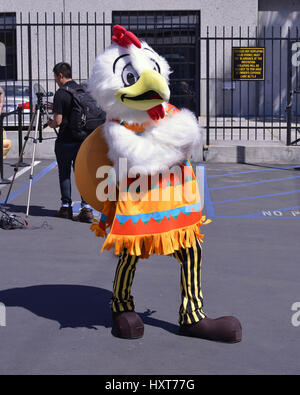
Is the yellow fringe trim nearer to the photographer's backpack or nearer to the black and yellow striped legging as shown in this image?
the black and yellow striped legging

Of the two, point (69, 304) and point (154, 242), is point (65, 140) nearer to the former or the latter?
point (69, 304)

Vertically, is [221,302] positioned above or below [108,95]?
below

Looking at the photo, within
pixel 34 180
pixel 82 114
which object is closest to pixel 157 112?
pixel 82 114

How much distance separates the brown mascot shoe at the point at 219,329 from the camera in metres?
4.33

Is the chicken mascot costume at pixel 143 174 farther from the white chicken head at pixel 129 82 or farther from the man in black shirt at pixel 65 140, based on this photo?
the man in black shirt at pixel 65 140

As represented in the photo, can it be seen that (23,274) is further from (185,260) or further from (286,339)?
(286,339)

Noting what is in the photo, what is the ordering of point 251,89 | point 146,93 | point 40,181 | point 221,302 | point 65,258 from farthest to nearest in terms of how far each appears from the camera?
point 251,89 → point 40,181 → point 65,258 → point 221,302 → point 146,93

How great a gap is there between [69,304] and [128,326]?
0.82 metres

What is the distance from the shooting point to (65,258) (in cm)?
636

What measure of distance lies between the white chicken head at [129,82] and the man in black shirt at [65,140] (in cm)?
358

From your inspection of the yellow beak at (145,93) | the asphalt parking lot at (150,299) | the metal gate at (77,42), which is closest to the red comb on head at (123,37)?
the yellow beak at (145,93)

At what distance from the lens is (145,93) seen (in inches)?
164
